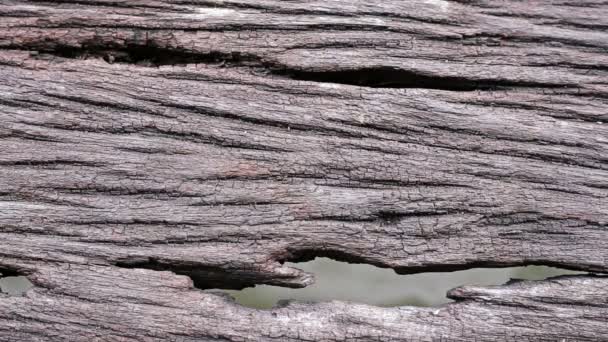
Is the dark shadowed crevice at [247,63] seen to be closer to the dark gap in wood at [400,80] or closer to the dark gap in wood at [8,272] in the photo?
the dark gap in wood at [400,80]

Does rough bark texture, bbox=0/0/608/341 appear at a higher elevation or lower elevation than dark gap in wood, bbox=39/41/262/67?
lower

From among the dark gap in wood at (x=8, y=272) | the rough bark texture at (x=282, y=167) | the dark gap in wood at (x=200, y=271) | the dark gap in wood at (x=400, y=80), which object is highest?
the dark gap in wood at (x=400, y=80)

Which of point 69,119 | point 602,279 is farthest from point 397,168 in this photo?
point 69,119

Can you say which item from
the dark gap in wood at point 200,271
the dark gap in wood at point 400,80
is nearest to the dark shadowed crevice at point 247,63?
the dark gap in wood at point 400,80

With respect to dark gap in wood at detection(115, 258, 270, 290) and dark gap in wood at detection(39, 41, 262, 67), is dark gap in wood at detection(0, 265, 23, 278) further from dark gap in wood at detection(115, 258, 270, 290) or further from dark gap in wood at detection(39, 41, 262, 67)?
dark gap in wood at detection(39, 41, 262, 67)

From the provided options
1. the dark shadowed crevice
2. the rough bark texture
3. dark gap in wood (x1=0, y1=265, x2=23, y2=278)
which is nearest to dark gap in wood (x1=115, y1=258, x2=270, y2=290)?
the rough bark texture

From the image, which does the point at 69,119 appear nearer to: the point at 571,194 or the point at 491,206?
the point at 491,206

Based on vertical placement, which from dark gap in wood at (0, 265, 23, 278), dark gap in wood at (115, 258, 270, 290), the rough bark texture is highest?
the rough bark texture

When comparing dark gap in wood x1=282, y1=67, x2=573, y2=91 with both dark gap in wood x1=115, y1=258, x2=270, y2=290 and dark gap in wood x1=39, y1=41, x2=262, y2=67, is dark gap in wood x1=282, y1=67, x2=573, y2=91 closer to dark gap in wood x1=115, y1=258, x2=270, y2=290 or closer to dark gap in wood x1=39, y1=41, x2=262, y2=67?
dark gap in wood x1=39, y1=41, x2=262, y2=67
